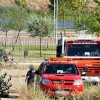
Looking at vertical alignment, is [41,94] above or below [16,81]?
above

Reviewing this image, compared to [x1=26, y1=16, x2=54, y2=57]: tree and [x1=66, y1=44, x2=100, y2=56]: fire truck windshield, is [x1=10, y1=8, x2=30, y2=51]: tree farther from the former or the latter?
[x1=66, y1=44, x2=100, y2=56]: fire truck windshield

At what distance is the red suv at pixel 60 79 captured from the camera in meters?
16.5

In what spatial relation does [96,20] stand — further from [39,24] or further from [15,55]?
[39,24]

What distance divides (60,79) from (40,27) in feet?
104

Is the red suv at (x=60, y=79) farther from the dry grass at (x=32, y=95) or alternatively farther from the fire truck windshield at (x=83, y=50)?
the fire truck windshield at (x=83, y=50)

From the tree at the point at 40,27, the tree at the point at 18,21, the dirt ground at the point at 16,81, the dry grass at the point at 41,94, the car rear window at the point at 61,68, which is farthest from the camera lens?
the tree at the point at 18,21

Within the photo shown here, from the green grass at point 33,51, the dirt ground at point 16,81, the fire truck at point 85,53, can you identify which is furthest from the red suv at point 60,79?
the green grass at point 33,51

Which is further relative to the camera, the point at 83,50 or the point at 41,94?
the point at 83,50

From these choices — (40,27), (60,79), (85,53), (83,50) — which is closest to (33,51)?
(40,27)

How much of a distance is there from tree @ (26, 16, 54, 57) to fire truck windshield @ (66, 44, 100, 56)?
26.2 m

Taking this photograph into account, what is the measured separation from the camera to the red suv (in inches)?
651

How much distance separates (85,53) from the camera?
70.3 ft

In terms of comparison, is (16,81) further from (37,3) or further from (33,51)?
(37,3)

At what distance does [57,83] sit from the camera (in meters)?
16.8
